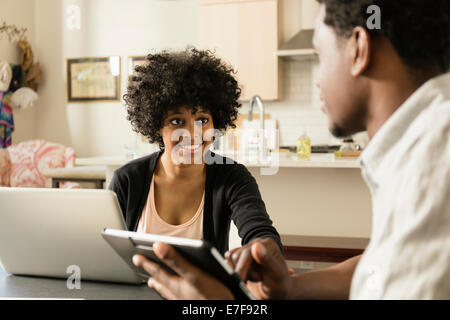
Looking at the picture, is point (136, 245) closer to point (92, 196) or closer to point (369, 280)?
point (92, 196)

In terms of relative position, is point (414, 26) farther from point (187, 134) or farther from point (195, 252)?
point (187, 134)

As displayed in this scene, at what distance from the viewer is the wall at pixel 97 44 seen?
561 centimetres

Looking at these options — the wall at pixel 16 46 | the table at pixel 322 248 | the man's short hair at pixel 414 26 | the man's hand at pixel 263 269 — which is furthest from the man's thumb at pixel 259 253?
the wall at pixel 16 46

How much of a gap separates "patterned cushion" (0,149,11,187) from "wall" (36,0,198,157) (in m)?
1.00

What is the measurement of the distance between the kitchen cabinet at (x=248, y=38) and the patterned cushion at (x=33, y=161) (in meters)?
1.93

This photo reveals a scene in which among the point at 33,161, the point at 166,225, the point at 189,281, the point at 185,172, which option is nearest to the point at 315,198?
the point at 185,172

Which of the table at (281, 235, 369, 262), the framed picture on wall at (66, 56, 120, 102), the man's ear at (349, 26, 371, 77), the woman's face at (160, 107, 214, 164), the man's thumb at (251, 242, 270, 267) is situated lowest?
the table at (281, 235, 369, 262)

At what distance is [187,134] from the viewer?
160 cm

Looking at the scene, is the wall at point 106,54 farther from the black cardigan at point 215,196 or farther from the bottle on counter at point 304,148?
the black cardigan at point 215,196

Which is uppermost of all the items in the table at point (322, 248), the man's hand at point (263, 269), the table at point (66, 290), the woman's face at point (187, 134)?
the woman's face at point (187, 134)

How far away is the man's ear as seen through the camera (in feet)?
2.35

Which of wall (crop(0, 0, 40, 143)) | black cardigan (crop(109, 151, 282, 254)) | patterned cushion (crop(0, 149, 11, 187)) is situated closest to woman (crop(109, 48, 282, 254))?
black cardigan (crop(109, 151, 282, 254))

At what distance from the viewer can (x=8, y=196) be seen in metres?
1.12

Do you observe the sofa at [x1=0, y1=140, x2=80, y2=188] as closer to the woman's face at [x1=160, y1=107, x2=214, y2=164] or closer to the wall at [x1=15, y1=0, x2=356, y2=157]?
the wall at [x1=15, y1=0, x2=356, y2=157]
